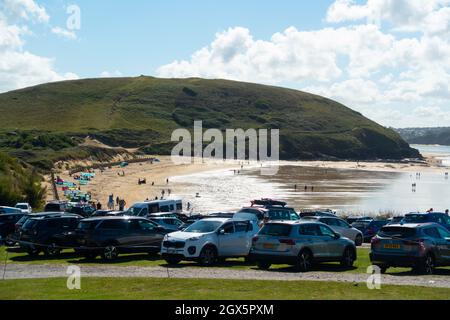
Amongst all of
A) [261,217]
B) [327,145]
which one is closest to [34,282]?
[261,217]

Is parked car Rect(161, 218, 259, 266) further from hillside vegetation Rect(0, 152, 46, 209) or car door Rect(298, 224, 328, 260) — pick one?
hillside vegetation Rect(0, 152, 46, 209)

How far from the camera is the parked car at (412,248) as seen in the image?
1881 cm

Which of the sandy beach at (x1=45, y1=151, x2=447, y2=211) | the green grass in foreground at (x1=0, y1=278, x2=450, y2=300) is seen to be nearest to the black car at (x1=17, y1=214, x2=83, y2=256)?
the green grass in foreground at (x1=0, y1=278, x2=450, y2=300)

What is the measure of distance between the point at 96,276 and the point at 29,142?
395 feet

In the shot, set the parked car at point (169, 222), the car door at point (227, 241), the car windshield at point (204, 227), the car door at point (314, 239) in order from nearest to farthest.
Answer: the car door at point (314, 239) → the car door at point (227, 241) → the car windshield at point (204, 227) → the parked car at point (169, 222)

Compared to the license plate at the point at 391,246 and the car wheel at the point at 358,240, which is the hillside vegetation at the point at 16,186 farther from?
the license plate at the point at 391,246

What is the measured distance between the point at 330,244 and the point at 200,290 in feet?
21.9

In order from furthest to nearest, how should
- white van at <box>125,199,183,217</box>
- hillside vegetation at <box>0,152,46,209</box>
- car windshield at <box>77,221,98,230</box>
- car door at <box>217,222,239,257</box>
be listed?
hillside vegetation at <box>0,152,46,209</box> < white van at <box>125,199,183,217</box> < car windshield at <box>77,221,98,230</box> < car door at <box>217,222,239,257</box>

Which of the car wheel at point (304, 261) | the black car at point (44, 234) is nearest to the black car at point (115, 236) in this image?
the black car at point (44, 234)

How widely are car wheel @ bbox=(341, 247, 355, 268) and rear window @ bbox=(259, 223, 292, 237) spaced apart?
2409 mm

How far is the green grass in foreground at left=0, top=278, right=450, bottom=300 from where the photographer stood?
14.5 m

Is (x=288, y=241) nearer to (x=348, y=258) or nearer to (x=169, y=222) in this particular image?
(x=348, y=258)

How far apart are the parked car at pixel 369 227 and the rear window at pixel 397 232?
14.7 meters

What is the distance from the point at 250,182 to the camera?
95.4 m
